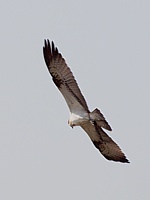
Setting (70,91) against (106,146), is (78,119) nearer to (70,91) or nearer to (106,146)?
(70,91)

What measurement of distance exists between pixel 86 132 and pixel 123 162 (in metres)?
A: 1.31

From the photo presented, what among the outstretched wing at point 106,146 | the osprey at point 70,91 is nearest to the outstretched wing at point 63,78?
the osprey at point 70,91

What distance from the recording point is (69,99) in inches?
895

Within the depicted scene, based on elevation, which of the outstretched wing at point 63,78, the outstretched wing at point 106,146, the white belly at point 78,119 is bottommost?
the outstretched wing at point 106,146

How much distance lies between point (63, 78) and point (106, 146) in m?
2.68

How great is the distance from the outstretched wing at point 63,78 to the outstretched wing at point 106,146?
120 cm

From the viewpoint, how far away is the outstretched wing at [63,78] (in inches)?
876

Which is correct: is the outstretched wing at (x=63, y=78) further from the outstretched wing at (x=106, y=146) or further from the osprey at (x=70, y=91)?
the outstretched wing at (x=106, y=146)

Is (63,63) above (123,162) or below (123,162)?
above

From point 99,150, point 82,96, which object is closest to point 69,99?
point 82,96

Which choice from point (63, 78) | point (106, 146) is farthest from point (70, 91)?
point (106, 146)

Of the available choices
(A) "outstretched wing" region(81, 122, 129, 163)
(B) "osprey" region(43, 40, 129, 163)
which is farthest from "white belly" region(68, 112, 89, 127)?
(A) "outstretched wing" region(81, 122, 129, 163)

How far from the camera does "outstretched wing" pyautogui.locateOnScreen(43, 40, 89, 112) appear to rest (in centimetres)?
2225

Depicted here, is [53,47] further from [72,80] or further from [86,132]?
[86,132]
